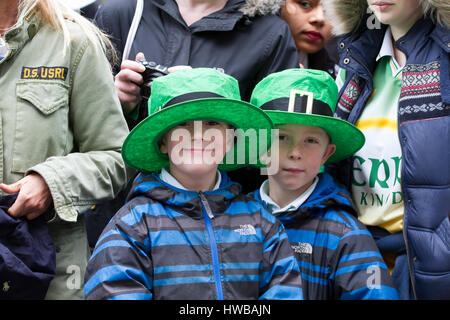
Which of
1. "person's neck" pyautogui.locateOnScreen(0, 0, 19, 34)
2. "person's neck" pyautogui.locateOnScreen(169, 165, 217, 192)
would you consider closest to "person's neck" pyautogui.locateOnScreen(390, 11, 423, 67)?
"person's neck" pyautogui.locateOnScreen(169, 165, 217, 192)

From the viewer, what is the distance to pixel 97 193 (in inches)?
86.8

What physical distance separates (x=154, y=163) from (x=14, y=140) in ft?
1.78

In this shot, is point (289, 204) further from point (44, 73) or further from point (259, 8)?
point (44, 73)

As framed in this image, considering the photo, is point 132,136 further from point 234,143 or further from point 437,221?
point 437,221

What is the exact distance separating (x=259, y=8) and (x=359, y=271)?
1.30 meters

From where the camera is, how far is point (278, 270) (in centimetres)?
220

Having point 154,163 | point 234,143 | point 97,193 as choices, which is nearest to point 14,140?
point 97,193

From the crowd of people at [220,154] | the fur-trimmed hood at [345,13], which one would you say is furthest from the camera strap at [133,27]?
the fur-trimmed hood at [345,13]

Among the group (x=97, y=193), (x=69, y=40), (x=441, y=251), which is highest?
(x=69, y=40)

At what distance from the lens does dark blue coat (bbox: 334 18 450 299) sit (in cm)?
233

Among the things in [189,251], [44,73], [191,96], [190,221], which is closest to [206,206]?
[190,221]

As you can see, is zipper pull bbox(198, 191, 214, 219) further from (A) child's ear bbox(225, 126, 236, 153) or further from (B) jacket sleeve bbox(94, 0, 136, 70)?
(B) jacket sleeve bbox(94, 0, 136, 70)

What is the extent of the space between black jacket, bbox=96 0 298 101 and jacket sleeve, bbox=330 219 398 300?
33.6 inches

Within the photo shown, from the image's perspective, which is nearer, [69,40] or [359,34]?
[69,40]
